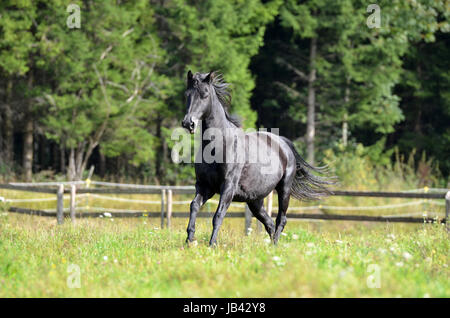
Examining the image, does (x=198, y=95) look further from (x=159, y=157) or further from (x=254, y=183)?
(x=159, y=157)

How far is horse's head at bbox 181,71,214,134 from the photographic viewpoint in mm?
6867

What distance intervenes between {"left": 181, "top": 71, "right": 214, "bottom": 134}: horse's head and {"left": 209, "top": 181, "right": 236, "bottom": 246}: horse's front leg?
0.91 meters

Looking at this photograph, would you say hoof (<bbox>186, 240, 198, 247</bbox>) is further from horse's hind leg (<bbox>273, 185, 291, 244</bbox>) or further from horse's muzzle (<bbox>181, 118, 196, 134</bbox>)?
horse's hind leg (<bbox>273, 185, 291, 244</bbox>)

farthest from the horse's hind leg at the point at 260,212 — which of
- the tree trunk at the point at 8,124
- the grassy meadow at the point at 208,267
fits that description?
the tree trunk at the point at 8,124

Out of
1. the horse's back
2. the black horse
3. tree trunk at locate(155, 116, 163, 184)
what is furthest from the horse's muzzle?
tree trunk at locate(155, 116, 163, 184)

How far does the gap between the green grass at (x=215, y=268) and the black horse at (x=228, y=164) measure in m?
0.60

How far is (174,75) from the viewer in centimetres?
2359

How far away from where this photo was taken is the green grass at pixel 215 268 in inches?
201

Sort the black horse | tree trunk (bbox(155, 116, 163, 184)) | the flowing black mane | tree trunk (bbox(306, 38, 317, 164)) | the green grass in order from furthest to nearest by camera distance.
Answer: tree trunk (bbox(306, 38, 317, 164)) → tree trunk (bbox(155, 116, 163, 184)) → the flowing black mane → the black horse → the green grass

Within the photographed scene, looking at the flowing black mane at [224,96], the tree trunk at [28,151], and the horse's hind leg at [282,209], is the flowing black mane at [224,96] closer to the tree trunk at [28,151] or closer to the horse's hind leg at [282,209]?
the horse's hind leg at [282,209]

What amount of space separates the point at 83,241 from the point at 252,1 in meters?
17.2

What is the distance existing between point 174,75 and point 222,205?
1696 cm

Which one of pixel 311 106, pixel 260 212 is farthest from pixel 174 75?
A: pixel 260 212

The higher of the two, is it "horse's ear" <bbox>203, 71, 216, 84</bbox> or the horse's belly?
"horse's ear" <bbox>203, 71, 216, 84</bbox>
